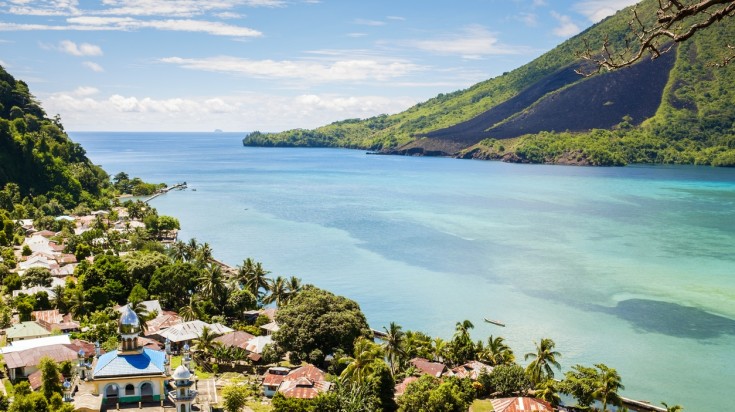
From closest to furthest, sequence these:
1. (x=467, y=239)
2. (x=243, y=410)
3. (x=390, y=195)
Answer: (x=243, y=410) → (x=467, y=239) → (x=390, y=195)

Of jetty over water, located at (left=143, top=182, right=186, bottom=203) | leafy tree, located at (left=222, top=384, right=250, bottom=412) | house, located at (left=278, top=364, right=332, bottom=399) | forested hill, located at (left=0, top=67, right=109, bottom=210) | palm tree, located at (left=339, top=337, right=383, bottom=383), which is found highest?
forested hill, located at (left=0, top=67, right=109, bottom=210)

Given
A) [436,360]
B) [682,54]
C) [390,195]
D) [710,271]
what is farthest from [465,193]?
[682,54]

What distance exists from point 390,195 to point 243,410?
81762 millimetres

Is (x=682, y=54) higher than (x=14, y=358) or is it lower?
higher

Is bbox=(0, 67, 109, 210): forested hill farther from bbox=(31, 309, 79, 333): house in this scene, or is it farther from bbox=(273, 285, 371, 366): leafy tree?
bbox=(273, 285, 371, 366): leafy tree

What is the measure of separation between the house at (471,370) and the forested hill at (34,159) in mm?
57059

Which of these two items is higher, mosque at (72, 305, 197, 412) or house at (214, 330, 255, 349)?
mosque at (72, 305, 197, 412)

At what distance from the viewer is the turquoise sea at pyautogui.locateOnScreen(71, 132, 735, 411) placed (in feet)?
129

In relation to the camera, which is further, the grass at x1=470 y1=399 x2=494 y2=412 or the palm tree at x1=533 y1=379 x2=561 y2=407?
the palm tree at x1=533 y1=379 x2=561 y2=407

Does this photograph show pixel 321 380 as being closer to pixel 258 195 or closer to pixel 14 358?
pixel 14 358

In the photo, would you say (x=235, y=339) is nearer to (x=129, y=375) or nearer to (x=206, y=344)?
(x=206, y=344)

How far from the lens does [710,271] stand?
54812 mm

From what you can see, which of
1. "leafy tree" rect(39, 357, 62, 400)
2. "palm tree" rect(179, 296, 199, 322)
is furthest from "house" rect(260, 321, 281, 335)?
"leafy tree" rect(39, 357, 62, 400)

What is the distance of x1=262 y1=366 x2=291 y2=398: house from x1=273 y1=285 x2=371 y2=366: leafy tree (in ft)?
8.22
